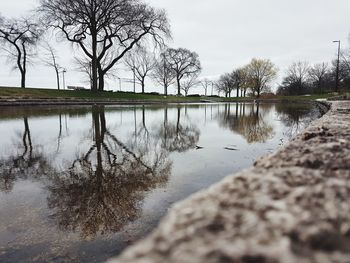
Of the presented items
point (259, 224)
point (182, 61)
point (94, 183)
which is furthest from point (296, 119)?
point (182, 61)

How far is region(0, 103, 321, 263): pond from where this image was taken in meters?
2.98

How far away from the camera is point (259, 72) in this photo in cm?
7331

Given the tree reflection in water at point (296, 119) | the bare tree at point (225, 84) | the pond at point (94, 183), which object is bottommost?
the pond at point (94, 183)

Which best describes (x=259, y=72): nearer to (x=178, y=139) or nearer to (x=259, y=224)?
(x=178, y=139)

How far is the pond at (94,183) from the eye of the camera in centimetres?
298

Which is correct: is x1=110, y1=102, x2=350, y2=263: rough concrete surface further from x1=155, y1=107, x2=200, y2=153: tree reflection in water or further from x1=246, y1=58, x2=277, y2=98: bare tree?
x1=246, y1=58, x2=277, y2=98: bare tree

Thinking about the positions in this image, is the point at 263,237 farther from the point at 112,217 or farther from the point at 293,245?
the point at 112,217

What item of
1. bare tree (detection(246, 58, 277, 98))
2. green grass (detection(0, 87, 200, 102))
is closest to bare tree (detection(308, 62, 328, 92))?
bare tree (detection(246, 58, 277, 98))

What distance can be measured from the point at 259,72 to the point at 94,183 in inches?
2906

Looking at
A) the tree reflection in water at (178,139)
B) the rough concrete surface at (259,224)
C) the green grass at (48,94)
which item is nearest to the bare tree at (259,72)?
the green grass at (48,94)

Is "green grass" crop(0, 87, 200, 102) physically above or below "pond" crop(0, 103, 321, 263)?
above

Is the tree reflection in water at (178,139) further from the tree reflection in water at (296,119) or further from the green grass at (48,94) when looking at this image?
the green grass at (48,94)

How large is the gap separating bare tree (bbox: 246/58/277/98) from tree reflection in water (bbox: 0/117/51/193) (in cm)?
7065

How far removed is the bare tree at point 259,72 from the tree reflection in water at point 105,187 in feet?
230
